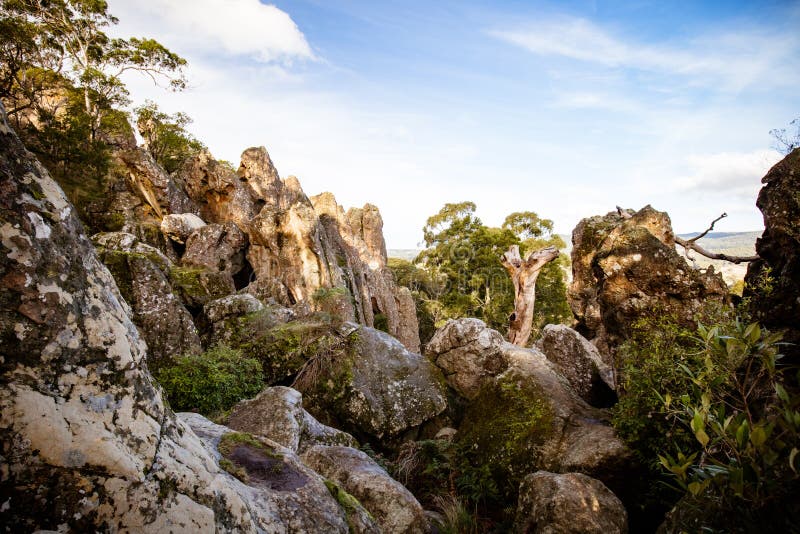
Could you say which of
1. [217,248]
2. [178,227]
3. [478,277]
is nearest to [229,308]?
[217,248]

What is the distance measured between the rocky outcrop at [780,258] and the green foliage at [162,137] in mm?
32198

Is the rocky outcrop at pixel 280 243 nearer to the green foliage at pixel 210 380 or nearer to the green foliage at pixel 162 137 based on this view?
the green foliage at pixel 162 137

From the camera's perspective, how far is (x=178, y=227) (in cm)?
2023

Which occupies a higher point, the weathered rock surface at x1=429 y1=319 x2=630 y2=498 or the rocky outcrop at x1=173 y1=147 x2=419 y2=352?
the rocky outcrop at x1=173 y1=147 x2=419 y2=352

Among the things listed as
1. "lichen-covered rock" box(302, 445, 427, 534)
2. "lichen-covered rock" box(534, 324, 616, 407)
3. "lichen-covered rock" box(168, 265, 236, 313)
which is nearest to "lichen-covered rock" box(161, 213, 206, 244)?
"lichen-covered rock" box(168, 265, 236, 313)

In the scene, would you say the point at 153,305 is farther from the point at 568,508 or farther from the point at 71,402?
the point at 568,508

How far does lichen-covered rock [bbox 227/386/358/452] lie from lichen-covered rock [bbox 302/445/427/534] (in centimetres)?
43

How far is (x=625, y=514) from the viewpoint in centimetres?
434

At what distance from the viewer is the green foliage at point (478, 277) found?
29.0 meters

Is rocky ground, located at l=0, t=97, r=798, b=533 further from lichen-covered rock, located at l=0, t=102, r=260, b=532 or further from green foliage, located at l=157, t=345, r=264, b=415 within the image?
green foliage, located at l=157, t=345, r=264, b=415

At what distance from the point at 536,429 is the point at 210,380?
576cm

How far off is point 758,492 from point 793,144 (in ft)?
20.0

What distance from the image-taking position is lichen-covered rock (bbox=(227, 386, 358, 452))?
5211 mm

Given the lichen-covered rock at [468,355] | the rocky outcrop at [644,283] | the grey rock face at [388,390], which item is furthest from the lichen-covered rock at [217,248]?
the rocky outcrop at [644,283]
